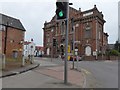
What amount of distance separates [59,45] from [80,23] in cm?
1113

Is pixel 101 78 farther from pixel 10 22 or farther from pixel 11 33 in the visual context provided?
pixel 10 22

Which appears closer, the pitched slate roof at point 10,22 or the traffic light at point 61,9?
the traffic light at point 61,9

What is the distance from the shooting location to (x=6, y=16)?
7056 cm

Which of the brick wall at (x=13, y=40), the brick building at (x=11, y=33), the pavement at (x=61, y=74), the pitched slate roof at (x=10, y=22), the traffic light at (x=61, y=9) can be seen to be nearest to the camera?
the traffic light at (x=61, y=9)

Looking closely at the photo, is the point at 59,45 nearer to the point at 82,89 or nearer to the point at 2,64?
the point at 2,64

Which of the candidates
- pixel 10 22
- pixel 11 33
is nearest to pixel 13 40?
pixel 11 33

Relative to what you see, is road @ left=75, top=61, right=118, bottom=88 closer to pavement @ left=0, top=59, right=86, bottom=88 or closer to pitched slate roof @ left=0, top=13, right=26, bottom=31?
pavement @ left=0, top=59, right=86, bottom=88

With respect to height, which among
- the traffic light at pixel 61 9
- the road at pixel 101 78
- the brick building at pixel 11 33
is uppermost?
the brick building at pixel 11 33

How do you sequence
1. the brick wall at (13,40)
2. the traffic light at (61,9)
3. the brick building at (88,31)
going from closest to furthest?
the traffic light at (61,9) < the brick building at (88,31) < the brick wall at (13,40)

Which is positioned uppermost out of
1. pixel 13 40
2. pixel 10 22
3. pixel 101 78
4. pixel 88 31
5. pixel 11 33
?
pixel 10 22

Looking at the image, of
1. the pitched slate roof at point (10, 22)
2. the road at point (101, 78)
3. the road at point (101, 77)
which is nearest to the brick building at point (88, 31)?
the pitched slate roof at point (10, 22)

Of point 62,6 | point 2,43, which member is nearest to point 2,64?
point 62,6

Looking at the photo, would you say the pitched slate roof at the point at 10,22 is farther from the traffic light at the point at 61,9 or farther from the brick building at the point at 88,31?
the traffic light at the point at 61,9

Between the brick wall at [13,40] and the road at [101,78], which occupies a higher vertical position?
the brick wall at [13,40]
